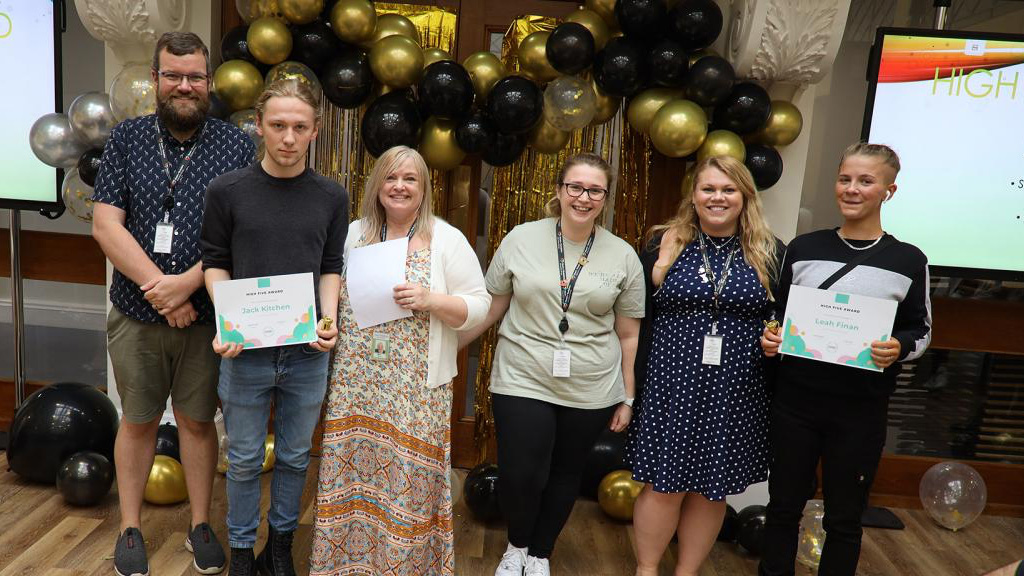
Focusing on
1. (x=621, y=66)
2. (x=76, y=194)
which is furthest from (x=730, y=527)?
(x=76, y=194)

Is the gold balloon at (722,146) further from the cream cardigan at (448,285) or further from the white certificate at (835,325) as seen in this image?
the cream cardigan at (448,285)

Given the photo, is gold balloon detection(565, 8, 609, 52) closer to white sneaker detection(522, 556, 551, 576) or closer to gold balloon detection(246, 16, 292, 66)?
gold balloon detection(246, 16, 292, 66)

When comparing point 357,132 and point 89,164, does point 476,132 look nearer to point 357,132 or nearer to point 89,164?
point 357,132

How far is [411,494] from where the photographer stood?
2377 mm

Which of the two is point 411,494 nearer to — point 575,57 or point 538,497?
point 538,497

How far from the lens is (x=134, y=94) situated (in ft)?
9.50

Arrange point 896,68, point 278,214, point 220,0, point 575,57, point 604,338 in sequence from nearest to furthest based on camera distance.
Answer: point 278,214 < point 604,338 < point 575,57 < point 896,68 < point 220,0

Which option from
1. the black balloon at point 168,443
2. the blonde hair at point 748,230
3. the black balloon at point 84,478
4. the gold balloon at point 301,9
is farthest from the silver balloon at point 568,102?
the black balloon at point 84,478

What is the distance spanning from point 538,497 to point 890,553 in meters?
1.60

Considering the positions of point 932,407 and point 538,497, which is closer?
point 538,497

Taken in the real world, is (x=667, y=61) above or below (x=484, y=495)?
above

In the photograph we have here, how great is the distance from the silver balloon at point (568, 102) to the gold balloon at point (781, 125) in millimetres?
675

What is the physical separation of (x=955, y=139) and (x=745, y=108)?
0.96 metres

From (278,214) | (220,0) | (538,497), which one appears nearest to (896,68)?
(538,497)
